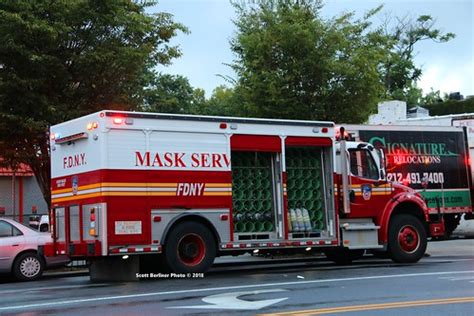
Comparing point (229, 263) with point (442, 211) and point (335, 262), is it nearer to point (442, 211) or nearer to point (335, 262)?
point (335, 262)

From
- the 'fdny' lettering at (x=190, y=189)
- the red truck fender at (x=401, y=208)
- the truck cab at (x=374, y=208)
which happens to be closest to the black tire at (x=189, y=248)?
the 'fdny' lettering at (x=190, y=189)

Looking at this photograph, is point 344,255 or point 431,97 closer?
point 344,255

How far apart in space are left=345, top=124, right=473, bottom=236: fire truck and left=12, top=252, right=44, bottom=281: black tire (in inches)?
365

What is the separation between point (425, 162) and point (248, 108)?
5.27 meters

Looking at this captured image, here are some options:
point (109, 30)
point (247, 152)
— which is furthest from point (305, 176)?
point (109, 30)

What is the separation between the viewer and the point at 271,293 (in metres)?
11.1

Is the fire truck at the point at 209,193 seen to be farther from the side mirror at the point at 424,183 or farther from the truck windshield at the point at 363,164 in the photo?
the side mirror at the point at 424,183

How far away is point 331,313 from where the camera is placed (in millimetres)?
8992

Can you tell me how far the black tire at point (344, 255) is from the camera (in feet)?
57.0

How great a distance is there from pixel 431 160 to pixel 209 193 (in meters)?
9.49

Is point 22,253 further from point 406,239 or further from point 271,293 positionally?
point 406,239

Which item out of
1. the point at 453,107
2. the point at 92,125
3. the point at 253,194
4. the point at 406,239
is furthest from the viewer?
the point at 453,107

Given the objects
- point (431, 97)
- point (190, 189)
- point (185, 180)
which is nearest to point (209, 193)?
point (190, 189)

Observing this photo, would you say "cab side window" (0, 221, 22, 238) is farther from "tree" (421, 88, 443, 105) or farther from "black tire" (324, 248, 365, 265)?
"tree" (421, 88, 443, 105)
